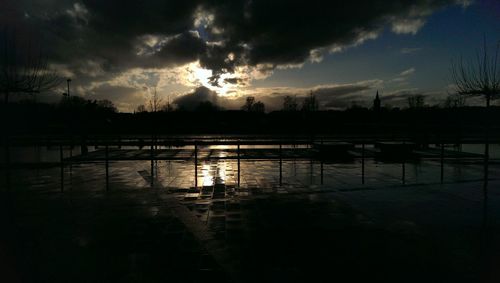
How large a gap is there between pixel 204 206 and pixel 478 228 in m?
5.34

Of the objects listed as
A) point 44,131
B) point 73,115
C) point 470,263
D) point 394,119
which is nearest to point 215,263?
point 470,263

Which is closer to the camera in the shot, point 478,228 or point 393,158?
point 478,228

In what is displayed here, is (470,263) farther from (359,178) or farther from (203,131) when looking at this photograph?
(203,131)

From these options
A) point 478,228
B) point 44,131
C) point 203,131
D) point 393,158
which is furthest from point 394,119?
point 478,228

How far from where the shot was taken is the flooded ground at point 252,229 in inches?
172

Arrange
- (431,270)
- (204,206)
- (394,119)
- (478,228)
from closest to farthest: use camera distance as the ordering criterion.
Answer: (431,270) → (478,228) → (204,206) → (394,119)

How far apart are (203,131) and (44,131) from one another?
63.9 ft

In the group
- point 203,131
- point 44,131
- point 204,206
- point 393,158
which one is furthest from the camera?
point 203,131

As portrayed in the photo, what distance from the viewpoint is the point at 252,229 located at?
19.5 ft

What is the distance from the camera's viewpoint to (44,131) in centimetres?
4028

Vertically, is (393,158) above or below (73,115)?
below

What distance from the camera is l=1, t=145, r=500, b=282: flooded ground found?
172 inches

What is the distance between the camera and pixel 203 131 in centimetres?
4750

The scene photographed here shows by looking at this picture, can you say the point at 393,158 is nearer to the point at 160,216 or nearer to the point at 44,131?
the point at 160,216
